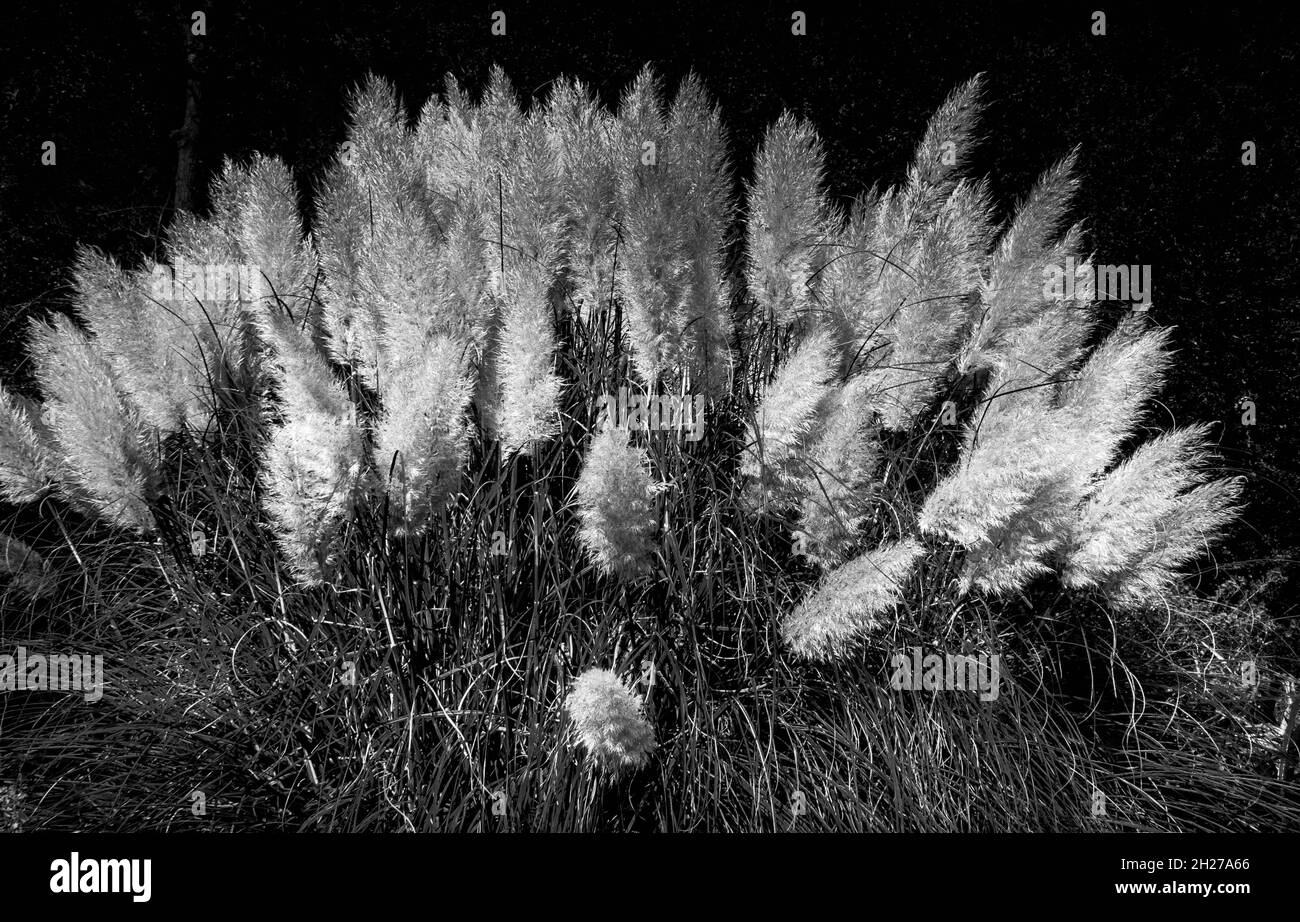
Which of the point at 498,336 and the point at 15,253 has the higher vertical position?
the point at 15,253

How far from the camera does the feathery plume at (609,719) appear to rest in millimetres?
1559

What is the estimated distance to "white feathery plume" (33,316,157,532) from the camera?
80.8 inches

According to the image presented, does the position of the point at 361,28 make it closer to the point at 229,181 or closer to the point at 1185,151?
the point at 229,181

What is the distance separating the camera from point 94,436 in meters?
2.04

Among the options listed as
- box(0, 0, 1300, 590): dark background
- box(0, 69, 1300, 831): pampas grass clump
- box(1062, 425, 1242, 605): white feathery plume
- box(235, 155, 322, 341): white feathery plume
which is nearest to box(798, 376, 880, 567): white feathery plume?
box(0, 69, 1300, 831): pampas grass clump

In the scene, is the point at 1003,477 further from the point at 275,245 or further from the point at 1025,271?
the point at 275,245

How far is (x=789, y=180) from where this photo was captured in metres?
2.36

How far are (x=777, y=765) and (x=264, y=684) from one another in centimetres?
101

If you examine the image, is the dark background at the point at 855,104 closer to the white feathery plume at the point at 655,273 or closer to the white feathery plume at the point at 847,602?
the white feathery plume at the point at 655,273

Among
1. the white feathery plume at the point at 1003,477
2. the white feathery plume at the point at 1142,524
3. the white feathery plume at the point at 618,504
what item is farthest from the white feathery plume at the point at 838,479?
the white feathery plume at the point at 1142,524

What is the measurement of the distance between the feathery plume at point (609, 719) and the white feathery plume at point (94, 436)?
1095 mm

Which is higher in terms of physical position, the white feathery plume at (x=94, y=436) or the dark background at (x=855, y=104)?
the dark background at (x=855, y=104)

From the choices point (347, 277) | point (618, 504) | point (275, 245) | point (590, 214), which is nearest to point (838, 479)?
point (618, 504)

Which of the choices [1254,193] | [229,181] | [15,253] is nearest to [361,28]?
[229,181]
